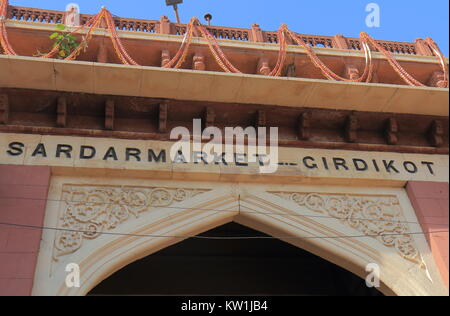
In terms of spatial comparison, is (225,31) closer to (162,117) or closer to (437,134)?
(162,117)

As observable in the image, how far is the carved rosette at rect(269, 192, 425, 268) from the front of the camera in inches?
265

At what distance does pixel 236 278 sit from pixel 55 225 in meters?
3.81

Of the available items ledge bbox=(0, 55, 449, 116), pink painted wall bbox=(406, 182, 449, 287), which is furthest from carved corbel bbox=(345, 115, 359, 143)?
pink painted wall bbox=(406, 182, 449, 287)

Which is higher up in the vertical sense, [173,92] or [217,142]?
[173,92]

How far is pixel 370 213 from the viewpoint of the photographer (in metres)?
7.04

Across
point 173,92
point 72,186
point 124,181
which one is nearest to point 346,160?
point 173,92

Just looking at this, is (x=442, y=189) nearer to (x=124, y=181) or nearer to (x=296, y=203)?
(x=296, y=203)

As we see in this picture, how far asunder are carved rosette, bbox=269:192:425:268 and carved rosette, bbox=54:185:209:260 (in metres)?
1.39

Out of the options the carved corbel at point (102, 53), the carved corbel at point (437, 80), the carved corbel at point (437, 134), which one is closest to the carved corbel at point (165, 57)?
the carved corbel at point (102, 53)

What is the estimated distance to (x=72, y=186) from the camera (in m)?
6.73

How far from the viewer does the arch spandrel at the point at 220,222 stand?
605cm

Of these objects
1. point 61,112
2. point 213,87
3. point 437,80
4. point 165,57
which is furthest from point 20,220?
point 437,80

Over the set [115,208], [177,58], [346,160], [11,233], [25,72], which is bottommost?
[11,233]

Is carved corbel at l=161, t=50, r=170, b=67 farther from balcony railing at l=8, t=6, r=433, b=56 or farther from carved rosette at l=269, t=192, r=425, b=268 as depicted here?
carved rosette at l=269, t=192, r=425, b=268
